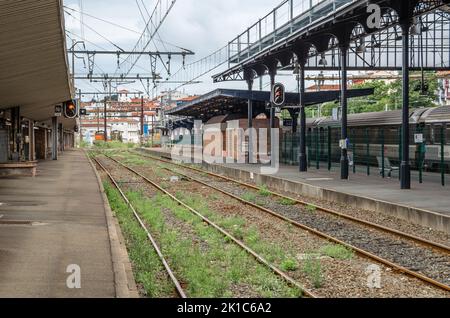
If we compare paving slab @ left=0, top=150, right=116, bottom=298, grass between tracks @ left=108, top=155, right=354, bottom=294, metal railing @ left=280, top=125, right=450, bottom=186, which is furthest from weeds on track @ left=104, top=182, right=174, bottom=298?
metal railing @ left=280, top=125, right=450, bottom=186

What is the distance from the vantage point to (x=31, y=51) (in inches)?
582

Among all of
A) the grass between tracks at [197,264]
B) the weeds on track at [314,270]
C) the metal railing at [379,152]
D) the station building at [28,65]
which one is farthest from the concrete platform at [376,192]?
the station building at [28,65]

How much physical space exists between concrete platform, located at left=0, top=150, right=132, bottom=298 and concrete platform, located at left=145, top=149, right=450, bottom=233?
6806 millimetres

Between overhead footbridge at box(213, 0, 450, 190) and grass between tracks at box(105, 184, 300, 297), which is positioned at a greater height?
overhead footbridge at box(213, 0, 450, 190)

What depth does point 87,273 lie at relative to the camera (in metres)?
8.00

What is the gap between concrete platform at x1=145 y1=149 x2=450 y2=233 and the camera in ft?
45.8

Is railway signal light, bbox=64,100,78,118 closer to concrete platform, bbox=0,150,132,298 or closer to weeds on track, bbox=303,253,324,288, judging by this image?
concrete platform, bbox=0,150,132,298

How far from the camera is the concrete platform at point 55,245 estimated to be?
7.18 meters

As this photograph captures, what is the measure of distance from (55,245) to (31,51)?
6432 millimetres

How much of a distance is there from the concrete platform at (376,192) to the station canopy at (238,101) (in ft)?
11.9

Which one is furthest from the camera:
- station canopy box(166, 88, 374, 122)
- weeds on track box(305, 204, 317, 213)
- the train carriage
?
station canopy box(166, 88, 374, 122)
